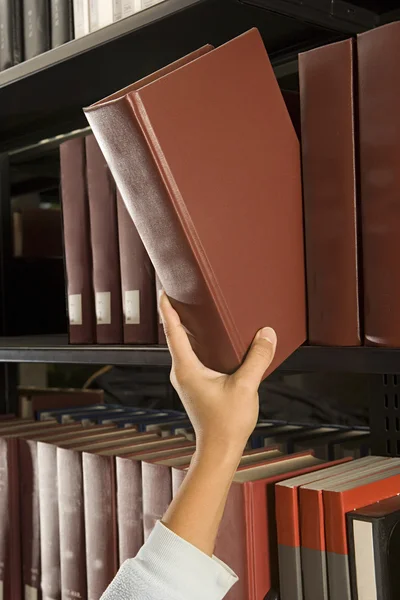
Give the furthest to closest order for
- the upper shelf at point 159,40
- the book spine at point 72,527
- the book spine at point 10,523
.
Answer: the book spine at point 10,523, the book spine at point 72,527, the upper shelf at point 159,40

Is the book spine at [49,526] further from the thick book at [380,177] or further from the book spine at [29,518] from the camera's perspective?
the thick book at [380,177]

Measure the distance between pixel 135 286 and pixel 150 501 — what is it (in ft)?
0.99

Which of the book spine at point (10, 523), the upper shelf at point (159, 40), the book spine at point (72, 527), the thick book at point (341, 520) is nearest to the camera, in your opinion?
the thick book at point (341, 520)

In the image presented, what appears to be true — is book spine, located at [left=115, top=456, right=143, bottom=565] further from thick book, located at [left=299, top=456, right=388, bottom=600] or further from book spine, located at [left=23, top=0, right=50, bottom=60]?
book spine, located at [left=23, top=0, right=50, bottom=60]

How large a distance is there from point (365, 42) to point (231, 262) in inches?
10.4

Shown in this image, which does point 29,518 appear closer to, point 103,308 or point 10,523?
point 10,523

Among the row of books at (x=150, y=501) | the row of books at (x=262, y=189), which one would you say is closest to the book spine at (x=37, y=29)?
the row of books at (x=262, y=189)

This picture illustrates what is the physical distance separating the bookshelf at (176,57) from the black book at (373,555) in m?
0.16

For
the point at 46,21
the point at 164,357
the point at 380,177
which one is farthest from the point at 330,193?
the point at 46,21

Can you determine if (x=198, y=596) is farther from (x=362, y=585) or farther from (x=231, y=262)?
(x=231, y=262)

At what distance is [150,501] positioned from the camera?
0.98 m

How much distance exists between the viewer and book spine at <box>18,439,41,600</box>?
1.19m

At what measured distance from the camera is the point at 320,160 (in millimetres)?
755

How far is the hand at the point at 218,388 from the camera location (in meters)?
0.70
